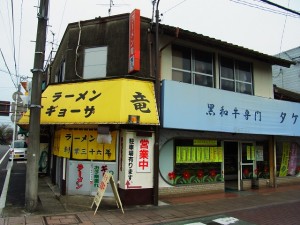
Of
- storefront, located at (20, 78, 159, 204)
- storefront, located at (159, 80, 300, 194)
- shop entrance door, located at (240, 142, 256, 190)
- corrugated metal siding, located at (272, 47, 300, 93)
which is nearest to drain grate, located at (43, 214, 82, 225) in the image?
storefront, located at (20, 78, 159, 204)

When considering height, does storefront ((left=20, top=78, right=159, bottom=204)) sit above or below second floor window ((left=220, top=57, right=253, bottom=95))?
below

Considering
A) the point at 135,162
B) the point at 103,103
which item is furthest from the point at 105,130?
the point at 135,162

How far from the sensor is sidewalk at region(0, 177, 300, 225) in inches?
322

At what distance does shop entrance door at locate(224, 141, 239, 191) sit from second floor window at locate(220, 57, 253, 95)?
2.71 metres

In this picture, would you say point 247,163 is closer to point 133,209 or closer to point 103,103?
point 133,209

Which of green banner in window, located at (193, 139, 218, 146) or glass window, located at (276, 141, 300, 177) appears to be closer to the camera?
green banner in window, located at (193, 139, 218, 146)

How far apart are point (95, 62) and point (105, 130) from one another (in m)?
2.93

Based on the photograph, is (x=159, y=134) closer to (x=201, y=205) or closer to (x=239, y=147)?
(x=201, y=205)

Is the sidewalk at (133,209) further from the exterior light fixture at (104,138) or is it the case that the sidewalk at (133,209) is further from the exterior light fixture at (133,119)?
the exterior light fixture at (133,119)

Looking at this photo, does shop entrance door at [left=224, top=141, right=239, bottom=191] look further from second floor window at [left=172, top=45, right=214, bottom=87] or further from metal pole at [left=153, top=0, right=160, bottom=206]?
metal pole at [left=153, top=0, right=160, bottom=206]

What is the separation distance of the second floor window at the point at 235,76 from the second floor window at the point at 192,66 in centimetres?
78

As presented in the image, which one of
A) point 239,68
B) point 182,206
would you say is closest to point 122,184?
point 182,206

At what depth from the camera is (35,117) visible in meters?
9.09

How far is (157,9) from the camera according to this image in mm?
10914
